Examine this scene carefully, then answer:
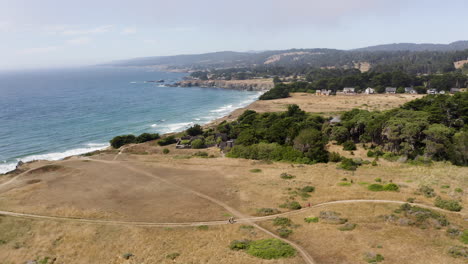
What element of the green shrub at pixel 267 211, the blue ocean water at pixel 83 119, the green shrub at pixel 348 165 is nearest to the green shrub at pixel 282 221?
the green shrub at pixel 267 211

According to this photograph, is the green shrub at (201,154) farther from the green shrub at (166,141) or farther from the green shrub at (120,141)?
the green shrub at (120,141)

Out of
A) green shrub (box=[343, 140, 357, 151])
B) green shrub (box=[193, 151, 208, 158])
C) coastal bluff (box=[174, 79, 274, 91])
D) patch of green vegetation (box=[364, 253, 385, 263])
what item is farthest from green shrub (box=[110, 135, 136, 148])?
coastal bluff (box=[174, 79, 274, 91])

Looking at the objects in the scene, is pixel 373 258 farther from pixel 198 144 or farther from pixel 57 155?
pixel 57 155

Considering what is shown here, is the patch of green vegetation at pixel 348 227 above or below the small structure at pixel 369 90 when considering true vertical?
below

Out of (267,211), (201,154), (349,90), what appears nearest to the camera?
(267,211)

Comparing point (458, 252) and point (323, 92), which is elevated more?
point (323, 92)

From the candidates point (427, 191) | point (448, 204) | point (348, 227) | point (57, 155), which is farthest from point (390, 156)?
point (57, 155)

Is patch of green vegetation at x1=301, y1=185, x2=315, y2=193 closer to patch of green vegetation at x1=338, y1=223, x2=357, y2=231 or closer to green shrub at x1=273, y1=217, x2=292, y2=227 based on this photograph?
green shrub at x1=273, y1=217, x2=292, y2=227
